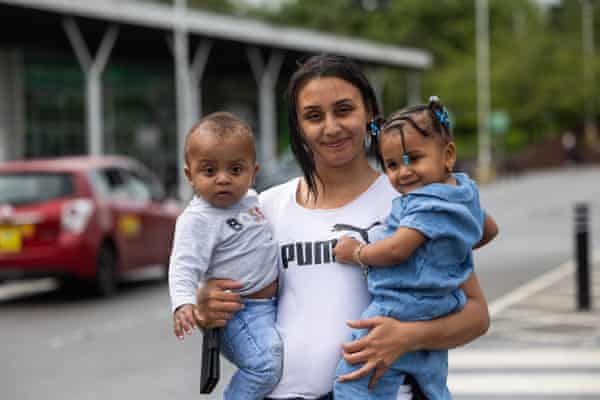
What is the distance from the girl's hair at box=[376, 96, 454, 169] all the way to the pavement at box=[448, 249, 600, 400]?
482cm

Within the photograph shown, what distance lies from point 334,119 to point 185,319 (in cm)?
63

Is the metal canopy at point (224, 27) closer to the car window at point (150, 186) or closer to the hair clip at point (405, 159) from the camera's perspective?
the car window at point (150, 186)

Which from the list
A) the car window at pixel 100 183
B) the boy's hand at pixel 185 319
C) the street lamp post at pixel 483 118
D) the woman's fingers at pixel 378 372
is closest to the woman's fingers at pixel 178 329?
the boy's hand at pixel 185 319

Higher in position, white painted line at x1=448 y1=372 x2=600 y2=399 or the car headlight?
the car headlight

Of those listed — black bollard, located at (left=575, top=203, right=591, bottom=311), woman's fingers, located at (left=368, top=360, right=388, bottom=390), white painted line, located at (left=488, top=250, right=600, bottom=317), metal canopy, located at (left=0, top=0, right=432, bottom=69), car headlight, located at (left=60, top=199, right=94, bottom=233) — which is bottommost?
white painted line, located at (left=488, top=250, right=600, bottom=317)

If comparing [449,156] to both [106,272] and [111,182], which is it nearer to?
[106,272]

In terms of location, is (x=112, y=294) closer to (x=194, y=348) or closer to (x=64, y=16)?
(x=194, y=348)

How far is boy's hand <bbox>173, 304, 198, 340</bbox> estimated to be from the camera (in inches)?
113

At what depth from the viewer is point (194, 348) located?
9.82 meters

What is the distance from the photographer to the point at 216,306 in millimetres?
2932

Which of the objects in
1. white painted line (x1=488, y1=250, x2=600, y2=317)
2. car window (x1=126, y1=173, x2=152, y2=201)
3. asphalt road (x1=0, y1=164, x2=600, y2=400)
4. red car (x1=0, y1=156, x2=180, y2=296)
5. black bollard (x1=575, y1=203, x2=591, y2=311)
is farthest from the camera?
car window (x1=126, y1=173, x2=152, y2=201)

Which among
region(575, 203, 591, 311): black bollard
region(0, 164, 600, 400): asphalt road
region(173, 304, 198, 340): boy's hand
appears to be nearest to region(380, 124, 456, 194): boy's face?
region(173, 304, 198, 340): boy's hand

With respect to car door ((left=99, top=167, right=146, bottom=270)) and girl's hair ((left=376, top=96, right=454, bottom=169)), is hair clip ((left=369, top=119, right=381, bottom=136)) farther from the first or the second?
car door ((left=99, top=167, right=146, bottom=270))

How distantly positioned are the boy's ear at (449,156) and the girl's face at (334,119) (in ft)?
0.76
